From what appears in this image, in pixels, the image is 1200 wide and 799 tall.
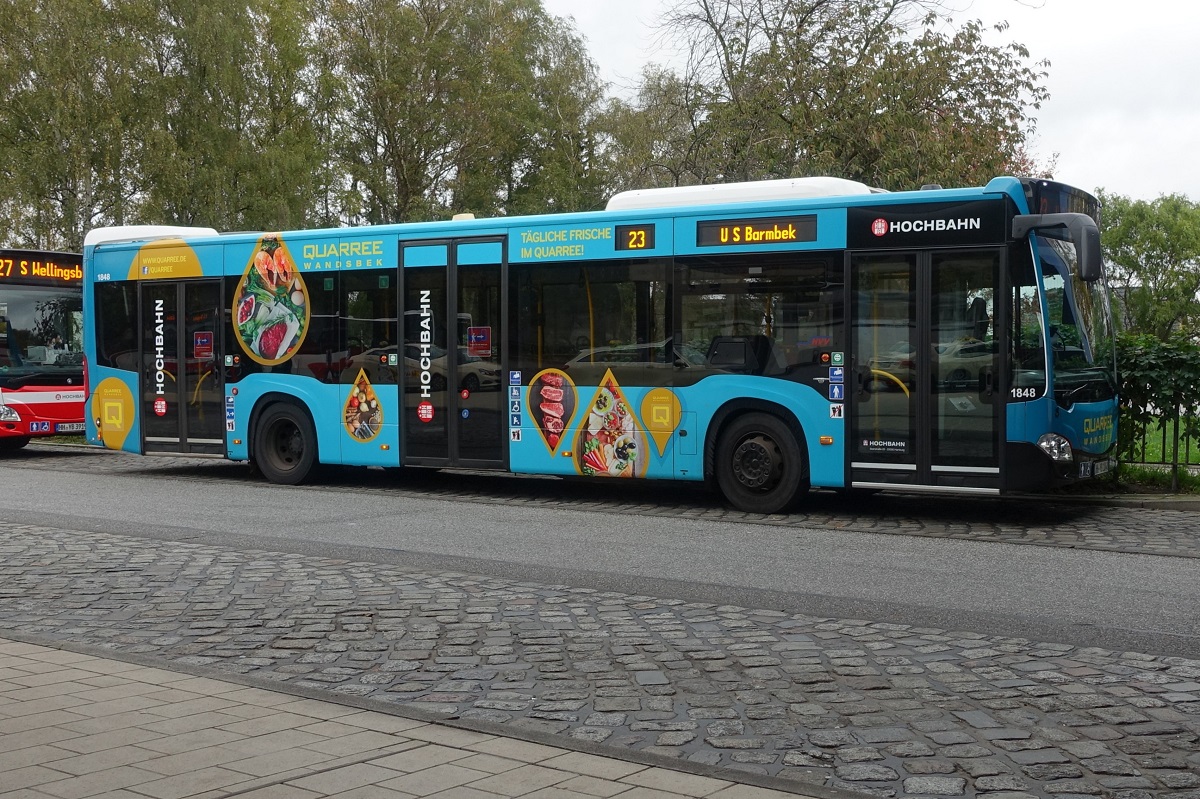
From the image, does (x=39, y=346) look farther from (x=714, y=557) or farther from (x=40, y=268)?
(x=714, y=557)

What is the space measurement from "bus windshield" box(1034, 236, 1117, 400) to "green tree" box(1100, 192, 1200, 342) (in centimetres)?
8645

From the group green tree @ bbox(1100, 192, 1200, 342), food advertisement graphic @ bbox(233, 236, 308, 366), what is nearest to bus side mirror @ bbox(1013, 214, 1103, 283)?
food advertisement graphic @ bbox(233, 236, 308, 366)

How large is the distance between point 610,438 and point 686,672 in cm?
731

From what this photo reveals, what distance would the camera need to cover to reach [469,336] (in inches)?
576

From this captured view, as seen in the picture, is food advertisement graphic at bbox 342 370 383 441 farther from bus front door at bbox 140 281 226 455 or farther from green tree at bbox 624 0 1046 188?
green tree at bbox 624 0 1046 188

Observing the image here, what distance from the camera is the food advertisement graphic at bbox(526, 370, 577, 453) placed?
13961 millimetres

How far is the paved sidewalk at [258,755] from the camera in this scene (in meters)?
4.50

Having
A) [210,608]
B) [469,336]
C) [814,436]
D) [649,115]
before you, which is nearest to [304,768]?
[210,608]

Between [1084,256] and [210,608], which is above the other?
[1084,256]

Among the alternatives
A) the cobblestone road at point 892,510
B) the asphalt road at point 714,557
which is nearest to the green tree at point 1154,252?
the cobblestone road at point 892,510

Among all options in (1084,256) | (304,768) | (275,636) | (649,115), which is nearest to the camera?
(304,768)

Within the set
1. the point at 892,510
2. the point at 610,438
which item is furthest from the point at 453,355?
the point at 892,510

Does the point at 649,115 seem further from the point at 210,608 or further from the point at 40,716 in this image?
the point at 40,716

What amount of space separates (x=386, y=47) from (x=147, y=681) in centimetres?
3986
